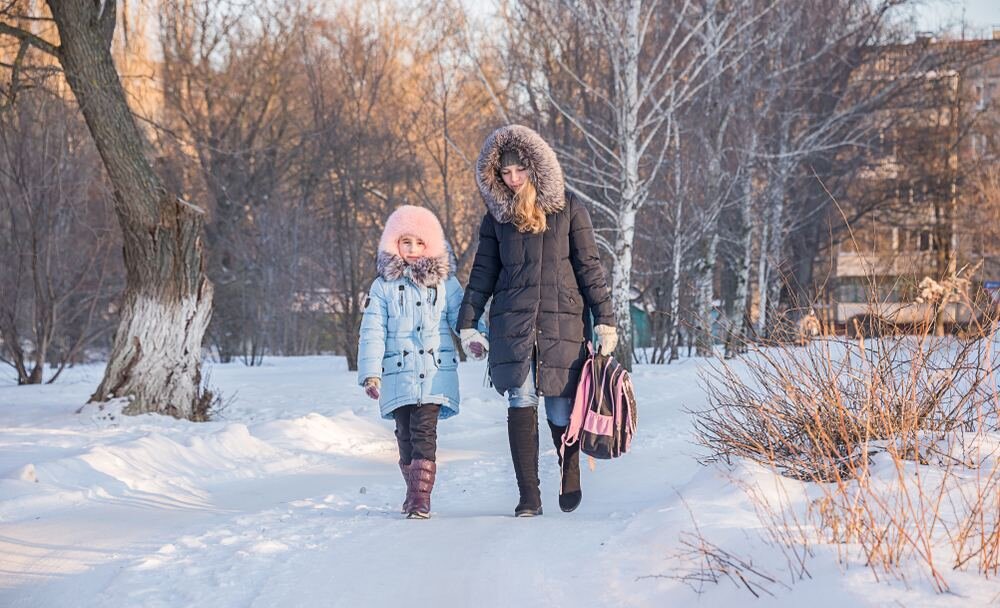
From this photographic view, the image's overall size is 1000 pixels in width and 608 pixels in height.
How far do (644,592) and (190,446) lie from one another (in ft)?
19.5

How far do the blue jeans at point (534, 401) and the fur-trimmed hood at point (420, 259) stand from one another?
904mm

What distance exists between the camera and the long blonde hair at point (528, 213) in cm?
590

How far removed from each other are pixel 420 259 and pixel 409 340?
1.64ft

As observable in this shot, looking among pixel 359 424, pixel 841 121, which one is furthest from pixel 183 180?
pixel 359 424

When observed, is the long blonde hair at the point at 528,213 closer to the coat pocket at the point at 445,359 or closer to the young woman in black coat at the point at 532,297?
the young woman in black coat at the point at 532,297

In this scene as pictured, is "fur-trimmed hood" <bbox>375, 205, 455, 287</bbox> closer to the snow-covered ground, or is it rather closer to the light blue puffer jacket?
the light blue puffer jacket

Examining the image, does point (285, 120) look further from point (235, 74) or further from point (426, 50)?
point (426, 50)

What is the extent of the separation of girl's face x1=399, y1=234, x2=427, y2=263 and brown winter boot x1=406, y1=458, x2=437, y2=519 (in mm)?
1222

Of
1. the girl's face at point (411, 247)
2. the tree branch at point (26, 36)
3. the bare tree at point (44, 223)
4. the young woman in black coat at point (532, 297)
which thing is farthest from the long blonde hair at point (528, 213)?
the bare tree at point (44, 223)

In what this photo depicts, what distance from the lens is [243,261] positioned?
108 ft

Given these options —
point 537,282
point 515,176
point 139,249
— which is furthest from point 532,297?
point 139,249

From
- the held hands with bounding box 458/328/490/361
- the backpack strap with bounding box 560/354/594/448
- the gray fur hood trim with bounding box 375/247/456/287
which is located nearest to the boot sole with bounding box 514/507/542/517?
the backpack strap with bounding box 560/354/594/448

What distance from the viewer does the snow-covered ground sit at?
4.13 metres

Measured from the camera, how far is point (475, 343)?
19.7 ft
